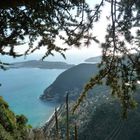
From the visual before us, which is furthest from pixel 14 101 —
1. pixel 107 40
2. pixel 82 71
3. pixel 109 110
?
pixel 107 40

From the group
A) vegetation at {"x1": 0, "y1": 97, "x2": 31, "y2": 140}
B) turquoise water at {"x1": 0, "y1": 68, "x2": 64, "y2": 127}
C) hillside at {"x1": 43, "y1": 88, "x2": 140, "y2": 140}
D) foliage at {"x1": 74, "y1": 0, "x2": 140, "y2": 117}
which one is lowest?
turquoise water at {"x1": 0, "y1": 68, "x2": 64, "y2": 127}

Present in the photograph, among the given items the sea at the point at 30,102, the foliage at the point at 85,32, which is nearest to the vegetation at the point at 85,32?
the foliage at the point at 85,32

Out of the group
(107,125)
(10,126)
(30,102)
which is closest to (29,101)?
(30,102)

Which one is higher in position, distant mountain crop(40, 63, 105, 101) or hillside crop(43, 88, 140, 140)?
hillside crop(43, 88, 140, 140)

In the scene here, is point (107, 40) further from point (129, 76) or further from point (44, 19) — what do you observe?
point (44, 19)

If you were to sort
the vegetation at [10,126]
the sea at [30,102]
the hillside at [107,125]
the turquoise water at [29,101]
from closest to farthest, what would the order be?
the vegetation at [10,126], the hillside at [107,125], the sea at [30,102], the turquoise water at [29,101]

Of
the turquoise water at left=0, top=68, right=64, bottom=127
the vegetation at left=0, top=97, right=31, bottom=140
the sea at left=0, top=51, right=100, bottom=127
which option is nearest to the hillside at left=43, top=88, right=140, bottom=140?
the sea at left=0, top=51, right=100, bottom=127

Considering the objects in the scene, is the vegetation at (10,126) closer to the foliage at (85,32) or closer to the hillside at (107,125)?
the foliage at (85,32)

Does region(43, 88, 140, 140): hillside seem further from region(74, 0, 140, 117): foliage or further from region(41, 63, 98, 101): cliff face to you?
region(41, 63, 98, 101): cliff face
